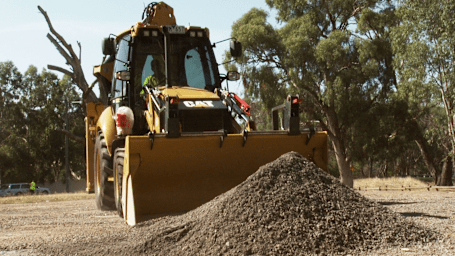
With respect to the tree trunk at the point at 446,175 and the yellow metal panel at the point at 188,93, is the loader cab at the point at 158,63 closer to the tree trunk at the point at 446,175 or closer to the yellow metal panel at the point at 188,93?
the yellow metal panel at the point at 188,93

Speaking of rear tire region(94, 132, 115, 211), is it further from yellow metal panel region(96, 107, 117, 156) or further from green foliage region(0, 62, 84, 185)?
green foliage region(0, 62, 84, 185)

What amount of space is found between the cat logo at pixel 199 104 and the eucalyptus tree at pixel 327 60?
18263mm

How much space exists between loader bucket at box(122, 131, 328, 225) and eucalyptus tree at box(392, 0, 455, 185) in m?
17.1

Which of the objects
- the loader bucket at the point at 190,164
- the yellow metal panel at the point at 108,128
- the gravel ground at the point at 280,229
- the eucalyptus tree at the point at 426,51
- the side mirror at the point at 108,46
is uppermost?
the eucalyptus tree at the point at 426,51

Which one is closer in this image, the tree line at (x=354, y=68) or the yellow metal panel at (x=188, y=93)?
the yellow metal panel at (x=188, y=93)

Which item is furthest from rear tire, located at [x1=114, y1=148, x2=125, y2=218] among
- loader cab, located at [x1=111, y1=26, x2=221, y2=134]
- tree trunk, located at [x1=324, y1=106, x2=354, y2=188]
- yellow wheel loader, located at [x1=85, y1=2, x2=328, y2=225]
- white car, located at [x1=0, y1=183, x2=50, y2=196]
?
white car, located at [x1=0, y1=183, x2=50, y2=196]

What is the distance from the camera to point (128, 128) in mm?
8164

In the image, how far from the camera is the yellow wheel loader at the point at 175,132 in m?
7.10

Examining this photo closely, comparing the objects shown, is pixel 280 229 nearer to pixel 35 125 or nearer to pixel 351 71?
pixel 351 71

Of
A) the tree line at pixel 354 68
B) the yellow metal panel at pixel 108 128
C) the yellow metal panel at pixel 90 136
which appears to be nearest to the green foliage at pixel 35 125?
the tree line at pixel 354 68

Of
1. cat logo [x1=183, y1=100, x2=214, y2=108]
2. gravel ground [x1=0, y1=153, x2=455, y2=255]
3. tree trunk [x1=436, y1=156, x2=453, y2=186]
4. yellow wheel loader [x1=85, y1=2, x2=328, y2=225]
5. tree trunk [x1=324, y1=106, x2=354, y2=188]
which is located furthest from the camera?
tree trunk [x1=324, y1=106, x2=354, y2=188]

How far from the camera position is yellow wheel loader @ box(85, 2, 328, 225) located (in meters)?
7.10

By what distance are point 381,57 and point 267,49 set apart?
6.13 meters

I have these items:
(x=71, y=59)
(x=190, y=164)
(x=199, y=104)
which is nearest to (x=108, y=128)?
(x=199, y=104)
